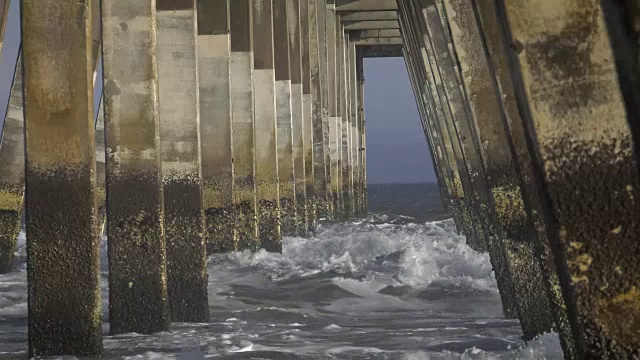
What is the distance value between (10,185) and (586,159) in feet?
28.2

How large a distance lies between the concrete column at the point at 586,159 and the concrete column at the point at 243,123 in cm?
947

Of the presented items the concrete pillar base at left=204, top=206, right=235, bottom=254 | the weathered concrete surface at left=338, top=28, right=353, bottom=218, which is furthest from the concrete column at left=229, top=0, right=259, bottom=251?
the weathered concrete surface at left=338, top=28, right=353, bottom=218

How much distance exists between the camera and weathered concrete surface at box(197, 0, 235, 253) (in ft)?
31.8

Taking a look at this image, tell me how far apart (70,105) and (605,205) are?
2969mm

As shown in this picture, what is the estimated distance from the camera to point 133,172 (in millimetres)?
5828

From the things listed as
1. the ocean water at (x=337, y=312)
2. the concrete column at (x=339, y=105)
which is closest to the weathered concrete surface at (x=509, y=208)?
the ocean water at (x=337, y=312)

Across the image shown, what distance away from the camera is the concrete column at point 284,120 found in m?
15.5

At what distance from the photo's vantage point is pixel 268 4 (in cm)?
1395

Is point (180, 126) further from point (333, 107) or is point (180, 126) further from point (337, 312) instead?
point (333, 107)

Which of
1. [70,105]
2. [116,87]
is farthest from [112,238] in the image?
[70,105]

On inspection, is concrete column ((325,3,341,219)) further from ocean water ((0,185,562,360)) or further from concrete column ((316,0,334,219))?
ocean water ((0,185,562,360))

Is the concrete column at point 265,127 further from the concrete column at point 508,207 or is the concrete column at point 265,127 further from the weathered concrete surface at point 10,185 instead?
the concrete column at point 508,207

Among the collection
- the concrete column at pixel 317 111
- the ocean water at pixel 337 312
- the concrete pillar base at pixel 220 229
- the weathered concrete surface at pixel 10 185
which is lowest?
the ocean water at pixel 337 312

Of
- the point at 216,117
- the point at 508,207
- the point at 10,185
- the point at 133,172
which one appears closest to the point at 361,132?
the point at 10,185
